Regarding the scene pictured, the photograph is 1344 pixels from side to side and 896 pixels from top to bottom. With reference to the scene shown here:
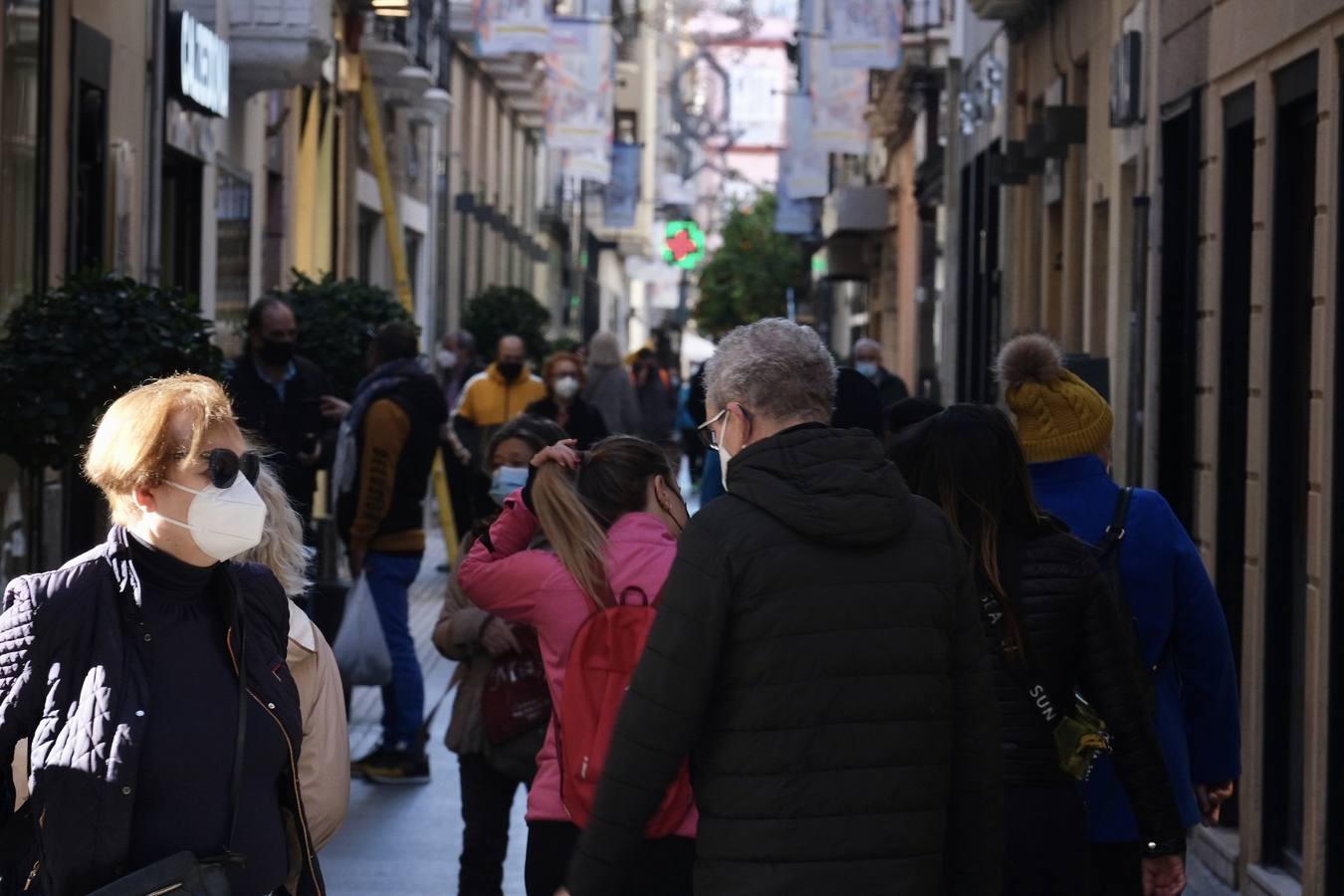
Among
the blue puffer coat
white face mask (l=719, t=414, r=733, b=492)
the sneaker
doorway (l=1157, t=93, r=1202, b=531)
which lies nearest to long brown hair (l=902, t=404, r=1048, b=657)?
the blue puffer coat

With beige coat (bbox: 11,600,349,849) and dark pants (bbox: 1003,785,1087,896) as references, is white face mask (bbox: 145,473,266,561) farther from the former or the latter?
dark pants (bbox: 1003,785,1087,896)

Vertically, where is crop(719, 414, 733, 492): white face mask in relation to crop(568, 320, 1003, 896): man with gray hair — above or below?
above

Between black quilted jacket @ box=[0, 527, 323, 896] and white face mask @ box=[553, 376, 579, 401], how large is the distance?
37.8ft

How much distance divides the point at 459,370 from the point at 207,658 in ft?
52.0

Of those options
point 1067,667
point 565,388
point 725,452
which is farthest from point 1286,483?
point 565,388

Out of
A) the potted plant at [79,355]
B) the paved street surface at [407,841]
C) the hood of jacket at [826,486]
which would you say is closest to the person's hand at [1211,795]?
the hood of jacket at [826,486]

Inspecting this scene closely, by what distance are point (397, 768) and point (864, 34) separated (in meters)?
15.6

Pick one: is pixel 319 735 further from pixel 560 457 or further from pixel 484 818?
pixel 484 818

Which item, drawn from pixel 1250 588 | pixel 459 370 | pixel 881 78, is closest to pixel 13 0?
pixel 1250 588

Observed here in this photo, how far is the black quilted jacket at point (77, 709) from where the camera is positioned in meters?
3.99

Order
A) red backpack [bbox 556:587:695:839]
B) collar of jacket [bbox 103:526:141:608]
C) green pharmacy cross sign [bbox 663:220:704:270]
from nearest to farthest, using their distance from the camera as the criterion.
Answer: collar of jacket [bbox 103:526:141:608]
red backpack [bbox 556:587:695:839]
green pharmacy cross sign [bbox 663:220:704:270]

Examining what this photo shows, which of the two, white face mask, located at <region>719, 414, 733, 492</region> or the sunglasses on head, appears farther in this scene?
white face mask, located at <region>719, 414, 733, 492</region>

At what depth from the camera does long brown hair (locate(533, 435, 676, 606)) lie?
17.7 ft

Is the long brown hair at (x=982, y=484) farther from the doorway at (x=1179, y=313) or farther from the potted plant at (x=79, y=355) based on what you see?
the doorway at (x=1179, y=313)
